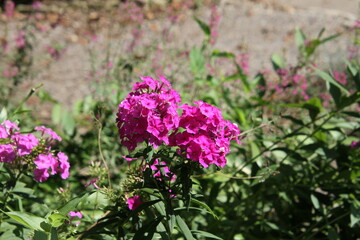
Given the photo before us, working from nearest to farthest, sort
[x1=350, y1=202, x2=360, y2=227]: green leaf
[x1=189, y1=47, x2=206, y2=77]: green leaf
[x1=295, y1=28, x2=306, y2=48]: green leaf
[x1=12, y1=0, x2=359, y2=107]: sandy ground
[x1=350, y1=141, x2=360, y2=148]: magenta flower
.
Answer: [x1=350, y1=202, x2=360, y2=227]: green leaf, [x1=350, y1=141, x2=360, y2=148]: magenta flower, [x1=189, y1=47, x2=206, y2=77]: green leaf, [x1=295, y1=28, x2=306, y2=48]: green leaf, [x1=12, y1=0, x2=359, y2=107]: sandy ground

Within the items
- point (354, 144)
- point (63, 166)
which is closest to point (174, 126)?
point (63, 166)

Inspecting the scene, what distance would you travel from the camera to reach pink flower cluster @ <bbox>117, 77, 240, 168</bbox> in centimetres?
162

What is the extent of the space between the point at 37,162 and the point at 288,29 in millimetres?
6079

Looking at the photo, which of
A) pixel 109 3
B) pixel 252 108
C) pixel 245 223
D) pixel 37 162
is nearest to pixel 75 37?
pixel 109 3

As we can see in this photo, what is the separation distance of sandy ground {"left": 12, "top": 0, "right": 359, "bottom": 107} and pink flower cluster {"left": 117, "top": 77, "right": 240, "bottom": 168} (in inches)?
157

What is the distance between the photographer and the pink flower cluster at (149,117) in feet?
5.30

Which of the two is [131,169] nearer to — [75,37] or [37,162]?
[37,162]

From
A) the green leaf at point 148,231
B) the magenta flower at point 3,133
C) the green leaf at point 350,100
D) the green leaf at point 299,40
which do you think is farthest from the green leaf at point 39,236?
the green leaf at point 299,40

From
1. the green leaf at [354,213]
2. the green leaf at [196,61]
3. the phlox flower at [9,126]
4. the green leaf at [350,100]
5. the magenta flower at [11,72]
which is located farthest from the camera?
the magenta flower at [11,72]

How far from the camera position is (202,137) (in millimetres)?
1636

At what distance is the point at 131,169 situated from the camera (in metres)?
1.86

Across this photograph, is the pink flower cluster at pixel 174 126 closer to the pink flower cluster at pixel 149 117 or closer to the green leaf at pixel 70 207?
the pink flower cluster at pixel 149 117

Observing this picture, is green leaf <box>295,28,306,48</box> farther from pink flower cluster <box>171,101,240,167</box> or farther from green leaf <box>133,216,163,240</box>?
green leaf <box>133,216,163,240</box>

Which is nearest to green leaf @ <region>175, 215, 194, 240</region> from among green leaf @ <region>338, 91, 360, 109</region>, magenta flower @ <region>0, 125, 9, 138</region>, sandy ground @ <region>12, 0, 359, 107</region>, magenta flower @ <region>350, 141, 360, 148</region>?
magenta flower @ <region>0, 125, 9, 138</region>
